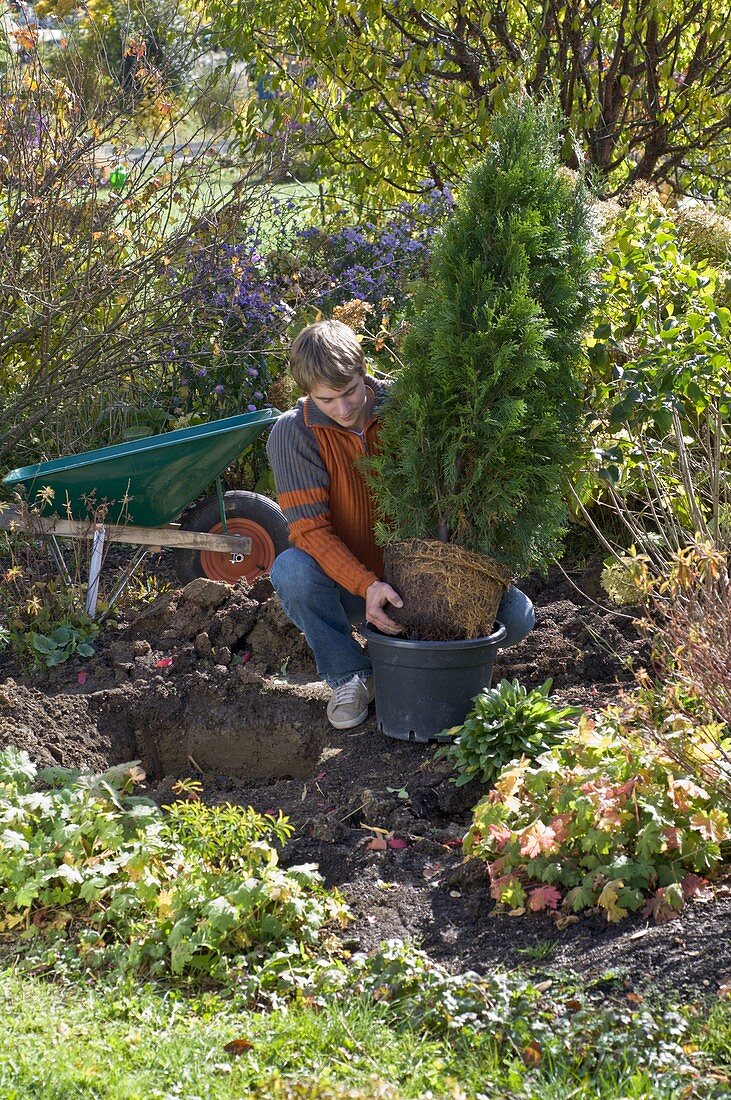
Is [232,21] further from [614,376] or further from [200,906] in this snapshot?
[200,906]

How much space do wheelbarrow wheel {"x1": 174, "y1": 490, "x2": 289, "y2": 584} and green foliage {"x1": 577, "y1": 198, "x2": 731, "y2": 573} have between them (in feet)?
5.67

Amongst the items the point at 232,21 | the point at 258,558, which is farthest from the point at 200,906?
the point at 232,21

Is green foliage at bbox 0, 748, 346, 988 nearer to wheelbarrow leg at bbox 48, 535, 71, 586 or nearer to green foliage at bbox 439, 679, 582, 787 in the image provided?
green foliage at bbox 439, 679, 582, 787

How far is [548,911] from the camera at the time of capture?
268 centimetres

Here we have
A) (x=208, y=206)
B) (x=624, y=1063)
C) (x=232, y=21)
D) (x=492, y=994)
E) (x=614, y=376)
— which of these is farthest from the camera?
(x=232, y=21)

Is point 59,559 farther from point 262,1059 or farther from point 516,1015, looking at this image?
point 516,1015

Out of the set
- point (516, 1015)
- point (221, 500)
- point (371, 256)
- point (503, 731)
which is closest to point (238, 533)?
point (221, 500)

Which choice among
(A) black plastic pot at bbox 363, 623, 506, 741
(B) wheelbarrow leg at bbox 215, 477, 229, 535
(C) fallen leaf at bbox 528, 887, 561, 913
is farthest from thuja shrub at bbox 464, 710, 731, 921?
(B) wheelbarrow leg at bbox 215, 477, 229, 535

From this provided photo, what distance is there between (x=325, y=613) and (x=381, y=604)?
0.43m

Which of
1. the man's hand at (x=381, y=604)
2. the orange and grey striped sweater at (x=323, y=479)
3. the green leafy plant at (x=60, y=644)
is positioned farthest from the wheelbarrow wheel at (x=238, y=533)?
the man's hand at (x=381, y=604)

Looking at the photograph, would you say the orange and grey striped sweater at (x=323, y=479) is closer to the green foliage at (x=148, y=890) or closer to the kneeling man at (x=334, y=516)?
the kneeling man at (x=334, y=516)

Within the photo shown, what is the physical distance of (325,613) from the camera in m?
3.96

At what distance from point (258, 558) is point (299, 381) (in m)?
1.82

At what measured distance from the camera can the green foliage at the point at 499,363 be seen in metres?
3.24
